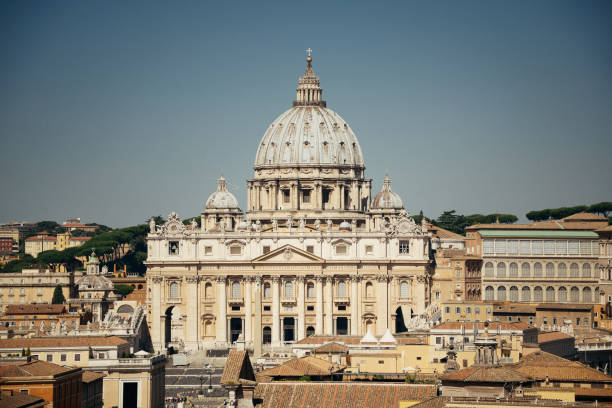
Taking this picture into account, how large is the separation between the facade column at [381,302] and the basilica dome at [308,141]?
2650cm

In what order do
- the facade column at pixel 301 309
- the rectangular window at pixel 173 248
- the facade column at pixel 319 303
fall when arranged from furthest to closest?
the rectangular window at pixel 173 248
the facade column at pixel 319 303
the facade column at pixel 301 309

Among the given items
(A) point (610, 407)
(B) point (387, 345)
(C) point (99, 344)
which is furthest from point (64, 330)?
(A) point (610, 407)

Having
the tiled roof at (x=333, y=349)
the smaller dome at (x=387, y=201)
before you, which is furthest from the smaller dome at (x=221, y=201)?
the tiled roof at (x=333, y=349)

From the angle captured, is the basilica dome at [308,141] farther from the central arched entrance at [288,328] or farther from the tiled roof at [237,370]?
the tiled roof at [237,370]

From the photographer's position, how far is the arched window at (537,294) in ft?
542

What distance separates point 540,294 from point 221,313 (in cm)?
2916

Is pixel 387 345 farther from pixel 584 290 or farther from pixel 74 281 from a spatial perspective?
pixel 74 281

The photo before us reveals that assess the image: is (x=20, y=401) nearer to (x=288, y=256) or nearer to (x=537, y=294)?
(x=288, y=256)

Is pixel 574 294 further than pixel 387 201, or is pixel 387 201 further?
pixel 387 201

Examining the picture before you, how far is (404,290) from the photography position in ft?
540

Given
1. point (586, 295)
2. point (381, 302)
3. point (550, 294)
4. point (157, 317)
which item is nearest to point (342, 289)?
point (381, 302)

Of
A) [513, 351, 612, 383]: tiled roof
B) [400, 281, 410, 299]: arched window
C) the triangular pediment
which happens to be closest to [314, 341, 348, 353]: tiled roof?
[513, 351, 612, 383]: tiled roof

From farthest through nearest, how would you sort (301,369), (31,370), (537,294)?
(537,294)
(31,370)
(301,369)

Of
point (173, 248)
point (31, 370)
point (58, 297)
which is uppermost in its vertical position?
point (173, 248)
